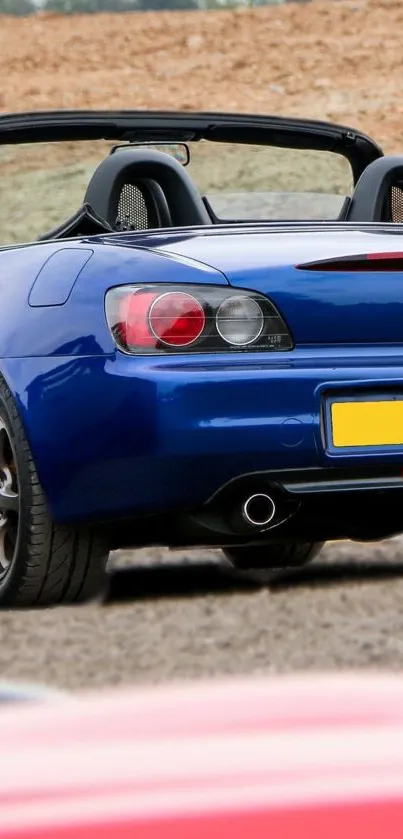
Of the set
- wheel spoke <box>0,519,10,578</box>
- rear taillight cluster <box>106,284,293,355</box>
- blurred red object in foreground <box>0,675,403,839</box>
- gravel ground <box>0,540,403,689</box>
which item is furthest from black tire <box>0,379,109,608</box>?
blurred red object in foreground <box>0,675,403,839</box>

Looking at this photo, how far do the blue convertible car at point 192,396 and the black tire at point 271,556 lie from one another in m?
1.01

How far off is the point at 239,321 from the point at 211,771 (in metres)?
3.38

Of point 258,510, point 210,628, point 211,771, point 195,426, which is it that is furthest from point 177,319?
point 211,771

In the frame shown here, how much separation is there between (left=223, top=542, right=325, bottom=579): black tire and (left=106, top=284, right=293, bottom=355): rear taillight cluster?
1590mm

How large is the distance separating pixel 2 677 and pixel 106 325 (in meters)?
0.89

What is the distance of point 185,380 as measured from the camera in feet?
15.4

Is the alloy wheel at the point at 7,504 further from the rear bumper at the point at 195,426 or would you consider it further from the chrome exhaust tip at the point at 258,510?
the chrome exhaust tip at the point at 258,510

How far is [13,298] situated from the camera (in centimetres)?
514

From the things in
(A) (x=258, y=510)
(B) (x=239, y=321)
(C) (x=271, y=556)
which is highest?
(B) (x=239, y=321)

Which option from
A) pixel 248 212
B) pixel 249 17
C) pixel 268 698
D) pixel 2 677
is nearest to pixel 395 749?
pixel 268 698

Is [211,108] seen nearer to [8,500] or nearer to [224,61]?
[224,61]

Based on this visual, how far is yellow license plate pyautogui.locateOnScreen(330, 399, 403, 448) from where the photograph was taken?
4.71m

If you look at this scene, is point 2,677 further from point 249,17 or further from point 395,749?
point 249,17

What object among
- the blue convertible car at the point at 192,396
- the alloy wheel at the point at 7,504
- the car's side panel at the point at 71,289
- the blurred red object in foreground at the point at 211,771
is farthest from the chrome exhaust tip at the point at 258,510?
the blurred red object in foreground at the point at 211,771
